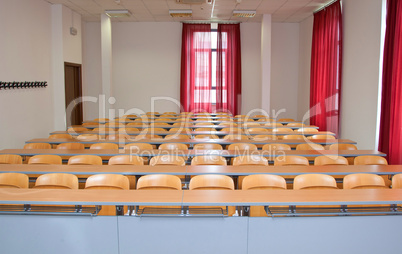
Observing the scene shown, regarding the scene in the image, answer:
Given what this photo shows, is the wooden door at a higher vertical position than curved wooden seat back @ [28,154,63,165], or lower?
higher

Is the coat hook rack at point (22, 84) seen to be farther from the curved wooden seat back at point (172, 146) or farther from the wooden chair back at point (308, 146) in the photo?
the wooden chair back at point (308, 146)

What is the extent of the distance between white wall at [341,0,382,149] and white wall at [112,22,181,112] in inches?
221

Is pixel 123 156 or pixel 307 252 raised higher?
pixel 123 156

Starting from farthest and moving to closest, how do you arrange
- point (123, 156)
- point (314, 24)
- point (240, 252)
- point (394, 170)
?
point (314, 24)
point (123, 156)
point (394, 170)
point (240, 252)

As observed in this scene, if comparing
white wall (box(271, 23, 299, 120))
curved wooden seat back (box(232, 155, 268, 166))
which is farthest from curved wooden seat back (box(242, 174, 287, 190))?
white wall (box(271, 23, 299, 120))

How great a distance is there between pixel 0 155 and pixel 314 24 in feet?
27.7

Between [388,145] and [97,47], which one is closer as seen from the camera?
[388,145]

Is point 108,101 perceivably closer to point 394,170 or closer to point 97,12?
point 97,12

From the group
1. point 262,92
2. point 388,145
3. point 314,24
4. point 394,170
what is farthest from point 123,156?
point 314,24

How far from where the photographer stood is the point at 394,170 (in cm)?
399

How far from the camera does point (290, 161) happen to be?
4508 millimetres

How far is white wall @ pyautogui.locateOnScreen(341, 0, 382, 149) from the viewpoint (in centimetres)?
682

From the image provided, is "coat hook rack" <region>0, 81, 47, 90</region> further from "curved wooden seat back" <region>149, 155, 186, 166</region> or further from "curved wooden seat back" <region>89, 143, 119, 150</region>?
"curved wooden seat back" <region>149, 155, 186, 166</region>

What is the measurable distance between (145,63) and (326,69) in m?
5.79
